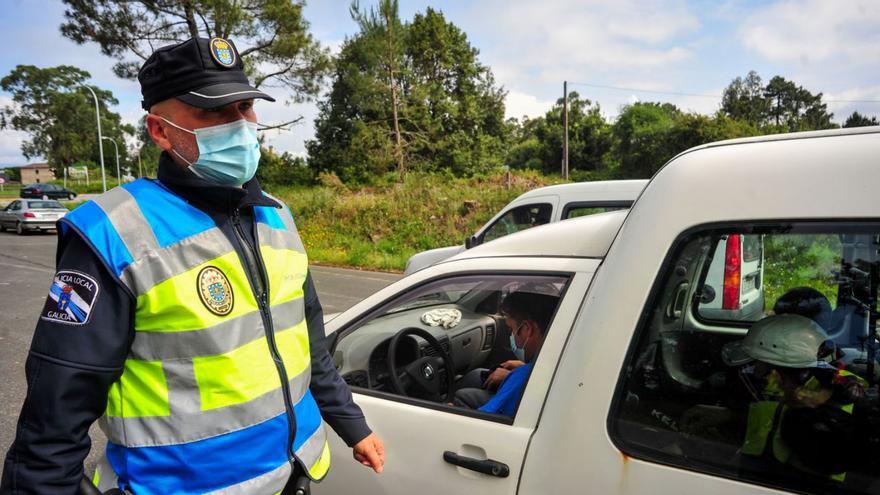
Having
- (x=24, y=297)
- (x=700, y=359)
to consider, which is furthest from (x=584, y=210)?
(x=24, y=297)

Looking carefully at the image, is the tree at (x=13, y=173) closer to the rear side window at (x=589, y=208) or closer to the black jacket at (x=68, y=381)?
the rear side window at (x=589, y=208)

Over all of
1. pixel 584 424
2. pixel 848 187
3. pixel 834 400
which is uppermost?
pixel 848 187

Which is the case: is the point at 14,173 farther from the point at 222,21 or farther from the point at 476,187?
the point at 476,187

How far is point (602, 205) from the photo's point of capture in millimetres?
5777

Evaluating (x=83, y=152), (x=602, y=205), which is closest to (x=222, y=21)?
(x=602, y=205)

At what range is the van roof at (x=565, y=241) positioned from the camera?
1829 millimetres

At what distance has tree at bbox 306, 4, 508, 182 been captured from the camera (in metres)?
28.1

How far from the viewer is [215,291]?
1.31m

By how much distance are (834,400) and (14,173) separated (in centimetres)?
11435

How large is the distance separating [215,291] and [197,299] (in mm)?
55

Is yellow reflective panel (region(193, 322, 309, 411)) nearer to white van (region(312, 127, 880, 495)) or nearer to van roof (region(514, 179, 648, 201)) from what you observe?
white van (region(312, 127, 880, 495))

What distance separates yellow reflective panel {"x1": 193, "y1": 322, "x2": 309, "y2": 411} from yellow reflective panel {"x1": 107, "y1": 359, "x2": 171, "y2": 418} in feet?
0.26

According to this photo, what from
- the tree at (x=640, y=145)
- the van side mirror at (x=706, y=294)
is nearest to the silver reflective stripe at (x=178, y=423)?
the van side mirror at (x=706, y=294)

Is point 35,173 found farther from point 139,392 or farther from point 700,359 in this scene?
point 700,359
